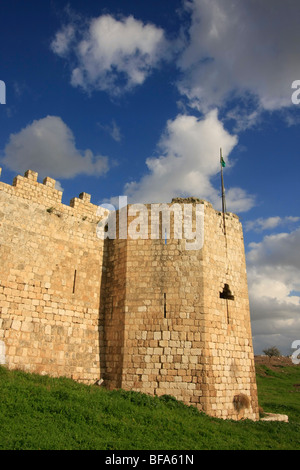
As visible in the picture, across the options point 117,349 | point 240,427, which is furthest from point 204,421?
point 117,349

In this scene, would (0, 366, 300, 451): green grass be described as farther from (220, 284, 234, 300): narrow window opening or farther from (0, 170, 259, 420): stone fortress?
(220, 284, 234, 300): narrow window opening

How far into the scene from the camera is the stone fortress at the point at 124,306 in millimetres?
11180

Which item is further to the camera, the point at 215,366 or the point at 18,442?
the point at 215,366

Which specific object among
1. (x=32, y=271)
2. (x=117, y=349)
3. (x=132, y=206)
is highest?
(x=132, y=206)

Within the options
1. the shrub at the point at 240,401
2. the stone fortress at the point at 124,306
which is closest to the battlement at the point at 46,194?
the stone fortress at the point at 124,306

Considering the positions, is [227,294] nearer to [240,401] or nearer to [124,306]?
[240,401]

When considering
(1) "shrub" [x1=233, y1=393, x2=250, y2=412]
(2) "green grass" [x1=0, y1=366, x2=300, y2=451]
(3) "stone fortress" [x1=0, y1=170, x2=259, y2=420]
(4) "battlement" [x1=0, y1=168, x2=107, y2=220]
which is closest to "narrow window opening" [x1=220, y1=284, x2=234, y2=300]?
(3) "stone fortress" [x1=0, y1=170, x2=259, y2=420]

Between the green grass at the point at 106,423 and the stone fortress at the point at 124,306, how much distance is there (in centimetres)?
81

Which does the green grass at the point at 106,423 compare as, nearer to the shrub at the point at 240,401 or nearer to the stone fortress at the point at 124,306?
the shrub at the point at 240,401

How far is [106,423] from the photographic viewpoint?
8.14 meters

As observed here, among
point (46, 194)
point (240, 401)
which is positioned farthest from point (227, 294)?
point (46, 194)

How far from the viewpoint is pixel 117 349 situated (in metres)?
12.1
